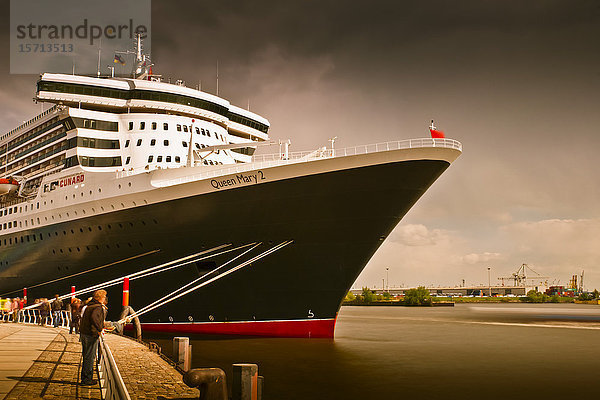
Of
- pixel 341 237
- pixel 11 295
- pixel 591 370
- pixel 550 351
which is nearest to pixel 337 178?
pixel 341 237

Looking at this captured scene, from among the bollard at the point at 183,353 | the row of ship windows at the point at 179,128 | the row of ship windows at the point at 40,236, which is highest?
the row of ship windows at the point at 179,128

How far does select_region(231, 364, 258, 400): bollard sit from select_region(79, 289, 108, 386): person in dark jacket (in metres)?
2.59

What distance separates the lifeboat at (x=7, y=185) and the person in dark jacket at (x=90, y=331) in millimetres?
24903

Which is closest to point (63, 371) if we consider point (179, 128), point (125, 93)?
point (179, 128)

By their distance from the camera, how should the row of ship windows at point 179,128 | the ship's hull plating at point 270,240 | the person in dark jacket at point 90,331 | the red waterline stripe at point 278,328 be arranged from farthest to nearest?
the row of ship windows at point 179,128
the red waterline stripe at point 278,328
the ship's hull plating at point 270,240
the person in dark jacket at point 90,331

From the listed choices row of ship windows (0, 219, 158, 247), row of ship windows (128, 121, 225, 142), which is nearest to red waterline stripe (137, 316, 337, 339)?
row of ship windows (0, 219, 158, 247)

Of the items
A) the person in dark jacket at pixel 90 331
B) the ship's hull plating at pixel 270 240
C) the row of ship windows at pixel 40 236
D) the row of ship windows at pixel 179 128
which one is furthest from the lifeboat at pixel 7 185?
the person in dark jacket at pixel 90 331

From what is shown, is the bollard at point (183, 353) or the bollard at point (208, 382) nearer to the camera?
the bollard at point (208, 382)

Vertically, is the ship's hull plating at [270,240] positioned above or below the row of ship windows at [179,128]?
below

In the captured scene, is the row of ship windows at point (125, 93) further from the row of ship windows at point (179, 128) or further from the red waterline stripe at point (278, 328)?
the red waterline stripe at point (278, 328)

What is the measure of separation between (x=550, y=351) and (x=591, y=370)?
19.8ft

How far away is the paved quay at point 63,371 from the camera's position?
28.8ft

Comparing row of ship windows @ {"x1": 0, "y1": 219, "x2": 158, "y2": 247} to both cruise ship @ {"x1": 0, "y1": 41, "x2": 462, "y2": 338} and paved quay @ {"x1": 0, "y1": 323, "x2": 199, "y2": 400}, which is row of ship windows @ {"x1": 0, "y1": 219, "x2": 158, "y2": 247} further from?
paved quay @ {"x1": 0, "y1": 323, "x2": 199, "y2": 400}

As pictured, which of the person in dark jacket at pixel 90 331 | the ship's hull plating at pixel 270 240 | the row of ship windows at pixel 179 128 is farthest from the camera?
the row of ship windows at pixel 179 128
